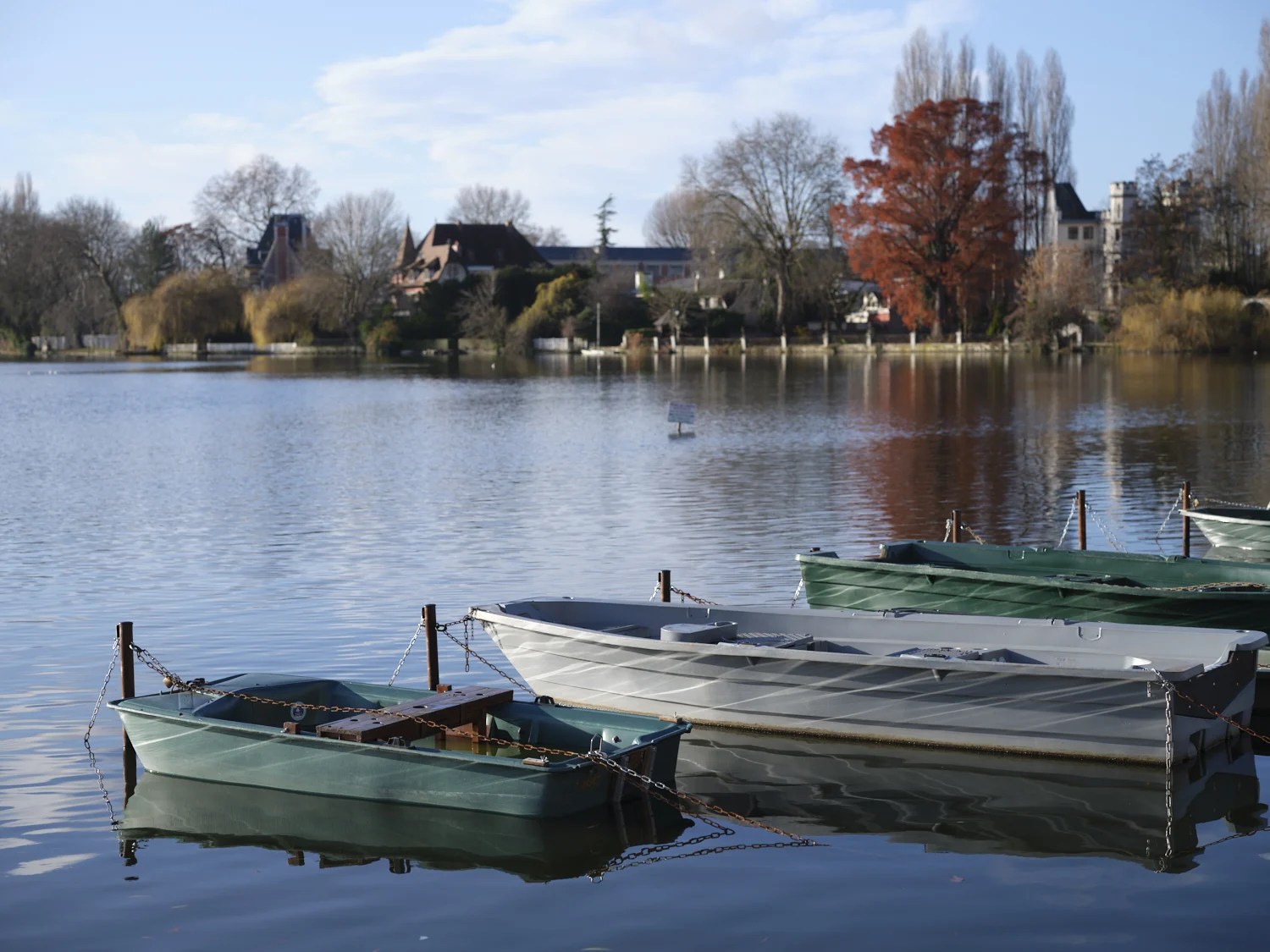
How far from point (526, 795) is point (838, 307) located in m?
94.2

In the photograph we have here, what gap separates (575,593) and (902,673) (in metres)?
7.61

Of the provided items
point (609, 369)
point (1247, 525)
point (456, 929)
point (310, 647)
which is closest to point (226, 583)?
point (310, 647)

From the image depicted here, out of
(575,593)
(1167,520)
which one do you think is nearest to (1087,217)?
(1167,520)

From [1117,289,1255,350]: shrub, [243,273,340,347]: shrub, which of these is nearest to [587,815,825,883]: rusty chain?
[1117,289,1255,350]: shrub

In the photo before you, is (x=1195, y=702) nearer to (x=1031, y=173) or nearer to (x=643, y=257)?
(x=1031, y=173)

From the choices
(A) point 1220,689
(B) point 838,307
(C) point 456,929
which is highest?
(B) point 838,307

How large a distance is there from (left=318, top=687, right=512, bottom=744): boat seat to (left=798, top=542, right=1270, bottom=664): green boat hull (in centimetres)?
494

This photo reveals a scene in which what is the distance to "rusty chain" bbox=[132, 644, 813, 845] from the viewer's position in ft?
32.3

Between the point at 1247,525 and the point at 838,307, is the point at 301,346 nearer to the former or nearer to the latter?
the point at 838,307

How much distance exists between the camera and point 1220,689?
11070 mm

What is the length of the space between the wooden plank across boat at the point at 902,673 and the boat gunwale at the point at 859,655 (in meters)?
0.01

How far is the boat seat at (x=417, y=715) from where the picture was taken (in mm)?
10359

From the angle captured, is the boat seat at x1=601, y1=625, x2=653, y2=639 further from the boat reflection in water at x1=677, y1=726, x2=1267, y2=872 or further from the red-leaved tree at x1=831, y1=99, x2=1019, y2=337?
the red-leaved tree at x1=831, y1=99, x2=1019, y2=337

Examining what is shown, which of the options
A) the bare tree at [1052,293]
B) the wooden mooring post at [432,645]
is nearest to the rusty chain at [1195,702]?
the wooden mooring post at [432,645]
